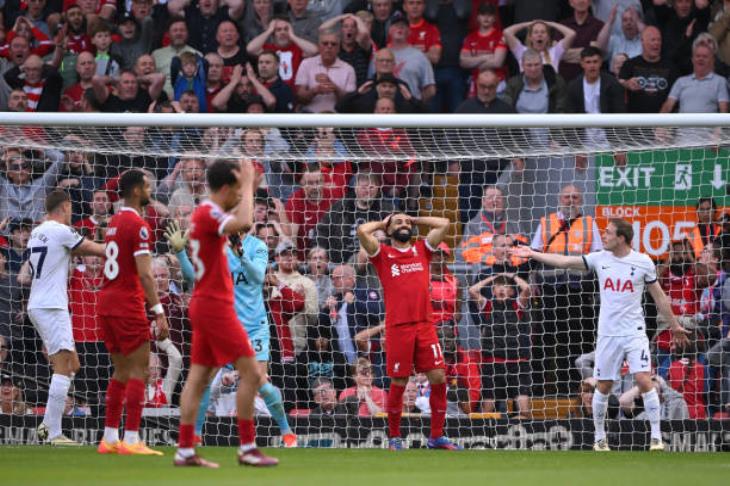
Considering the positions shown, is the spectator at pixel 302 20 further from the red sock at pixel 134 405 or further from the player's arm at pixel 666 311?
the red sock at pixel 134 405

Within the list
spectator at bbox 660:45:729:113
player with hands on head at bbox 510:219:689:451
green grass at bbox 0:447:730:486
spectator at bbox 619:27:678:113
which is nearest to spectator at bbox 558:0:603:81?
spectator at bbox 619:27:678:113

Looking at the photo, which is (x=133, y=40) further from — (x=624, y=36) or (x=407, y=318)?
(x=407, y=318)

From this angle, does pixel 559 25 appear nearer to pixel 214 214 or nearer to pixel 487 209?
pixel 487 209

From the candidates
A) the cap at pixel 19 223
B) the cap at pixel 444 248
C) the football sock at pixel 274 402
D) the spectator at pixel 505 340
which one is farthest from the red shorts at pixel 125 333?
the spectator at pixel 505 340

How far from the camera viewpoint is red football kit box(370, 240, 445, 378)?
11.8m

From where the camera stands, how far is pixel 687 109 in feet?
50.1

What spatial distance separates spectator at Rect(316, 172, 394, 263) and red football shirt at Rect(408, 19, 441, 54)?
2.75 meters

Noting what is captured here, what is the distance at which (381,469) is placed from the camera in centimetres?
927

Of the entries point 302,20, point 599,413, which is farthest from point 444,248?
point 302,20

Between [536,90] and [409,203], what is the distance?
2434mm

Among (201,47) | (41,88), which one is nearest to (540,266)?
(201,47)

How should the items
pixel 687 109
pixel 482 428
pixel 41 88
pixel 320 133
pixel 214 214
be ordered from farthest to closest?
pixel 41 88, pixel 687 109, pixel 320 133, pixel 482 428, pixel 214 214

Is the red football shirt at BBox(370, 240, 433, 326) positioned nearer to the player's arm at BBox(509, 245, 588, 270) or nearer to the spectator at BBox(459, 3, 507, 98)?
the player's arm at BBox(509, 245, 588, 270)

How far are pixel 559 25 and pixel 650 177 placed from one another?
3.12m
